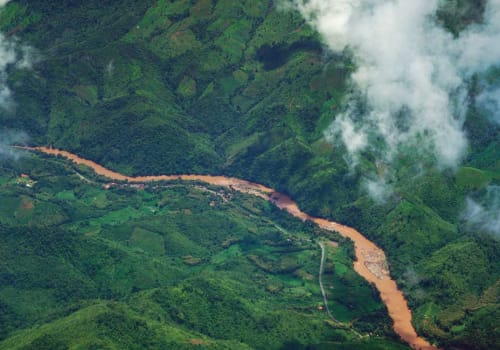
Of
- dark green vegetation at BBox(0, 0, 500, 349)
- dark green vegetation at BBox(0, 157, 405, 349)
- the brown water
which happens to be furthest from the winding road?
dark green vegetation at BBox(0, 0, 500, 349)

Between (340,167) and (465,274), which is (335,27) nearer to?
(340,167)

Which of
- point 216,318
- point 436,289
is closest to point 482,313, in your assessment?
point 436,289

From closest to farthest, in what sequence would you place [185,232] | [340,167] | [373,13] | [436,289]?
[436,289]
[185,232]
[340,167]
[373,13]

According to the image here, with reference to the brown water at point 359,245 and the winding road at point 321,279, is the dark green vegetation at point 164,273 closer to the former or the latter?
the winding road at point 321,279

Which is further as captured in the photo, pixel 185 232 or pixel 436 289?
pixel 185 232

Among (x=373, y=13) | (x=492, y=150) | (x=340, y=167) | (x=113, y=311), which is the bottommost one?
(x=113, y=311)

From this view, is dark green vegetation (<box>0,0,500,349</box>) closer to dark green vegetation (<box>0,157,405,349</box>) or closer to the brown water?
the brown water

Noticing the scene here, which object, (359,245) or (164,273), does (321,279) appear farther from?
(164,273)
